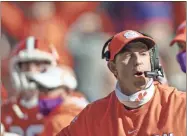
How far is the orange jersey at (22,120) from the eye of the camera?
410 cm

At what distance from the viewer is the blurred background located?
19.4 feet

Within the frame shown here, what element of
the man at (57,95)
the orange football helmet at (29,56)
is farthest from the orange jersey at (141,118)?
the orange football helmet at (29,56)

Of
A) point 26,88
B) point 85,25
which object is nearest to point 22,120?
point 26,88

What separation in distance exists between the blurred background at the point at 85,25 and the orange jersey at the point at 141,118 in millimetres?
3504

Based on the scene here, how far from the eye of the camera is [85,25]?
6.46 m

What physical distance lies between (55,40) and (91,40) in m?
0.37

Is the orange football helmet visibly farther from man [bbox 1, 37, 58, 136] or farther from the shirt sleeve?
the shirt sleeve

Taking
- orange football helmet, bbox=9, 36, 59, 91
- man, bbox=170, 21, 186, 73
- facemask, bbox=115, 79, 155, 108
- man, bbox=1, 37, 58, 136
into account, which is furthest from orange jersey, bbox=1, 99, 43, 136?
facemask, bbox=115, 79, 155, 108

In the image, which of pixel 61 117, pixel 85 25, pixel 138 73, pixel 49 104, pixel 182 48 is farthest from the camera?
pixel 85 25

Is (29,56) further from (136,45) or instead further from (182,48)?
(136,45)

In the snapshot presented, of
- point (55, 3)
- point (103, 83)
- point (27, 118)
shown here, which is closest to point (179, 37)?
point (27, 118)

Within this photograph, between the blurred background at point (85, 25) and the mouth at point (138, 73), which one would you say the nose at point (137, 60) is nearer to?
the mouth at point (138, 73)

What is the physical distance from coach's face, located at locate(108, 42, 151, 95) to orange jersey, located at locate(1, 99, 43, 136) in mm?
1987

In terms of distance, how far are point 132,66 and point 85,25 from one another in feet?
14.5
